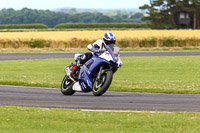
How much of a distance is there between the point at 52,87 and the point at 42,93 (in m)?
2.11

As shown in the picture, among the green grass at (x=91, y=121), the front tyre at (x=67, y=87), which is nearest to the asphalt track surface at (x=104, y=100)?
the front tyre at (x=67, y=87)

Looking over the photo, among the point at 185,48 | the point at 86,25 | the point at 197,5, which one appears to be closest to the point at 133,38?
the point at 185,48

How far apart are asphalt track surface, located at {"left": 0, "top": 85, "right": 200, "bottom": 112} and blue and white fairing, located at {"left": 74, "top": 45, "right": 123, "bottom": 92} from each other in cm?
37

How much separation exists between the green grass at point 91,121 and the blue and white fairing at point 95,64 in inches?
111

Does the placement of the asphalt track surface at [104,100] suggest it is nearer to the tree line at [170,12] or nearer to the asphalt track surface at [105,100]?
the asphalt track surface at [105,100]

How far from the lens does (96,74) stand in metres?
13.8

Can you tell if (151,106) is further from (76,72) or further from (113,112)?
(76,72)

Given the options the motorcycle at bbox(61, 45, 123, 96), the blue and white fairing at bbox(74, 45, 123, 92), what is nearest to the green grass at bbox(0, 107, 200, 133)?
the motorcycle at bbox(61, 45, 123, 96)

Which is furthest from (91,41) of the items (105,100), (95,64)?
(105,100)

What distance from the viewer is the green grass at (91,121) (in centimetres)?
862

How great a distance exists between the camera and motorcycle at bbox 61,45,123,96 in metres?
13.3

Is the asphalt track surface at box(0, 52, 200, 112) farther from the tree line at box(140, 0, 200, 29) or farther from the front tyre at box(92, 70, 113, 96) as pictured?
the tree line at box(140, 0, 200, 29)

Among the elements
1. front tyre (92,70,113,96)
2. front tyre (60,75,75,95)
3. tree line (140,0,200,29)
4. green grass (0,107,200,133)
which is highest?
green grass (0,107,200,133)

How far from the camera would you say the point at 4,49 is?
45.1 metres
